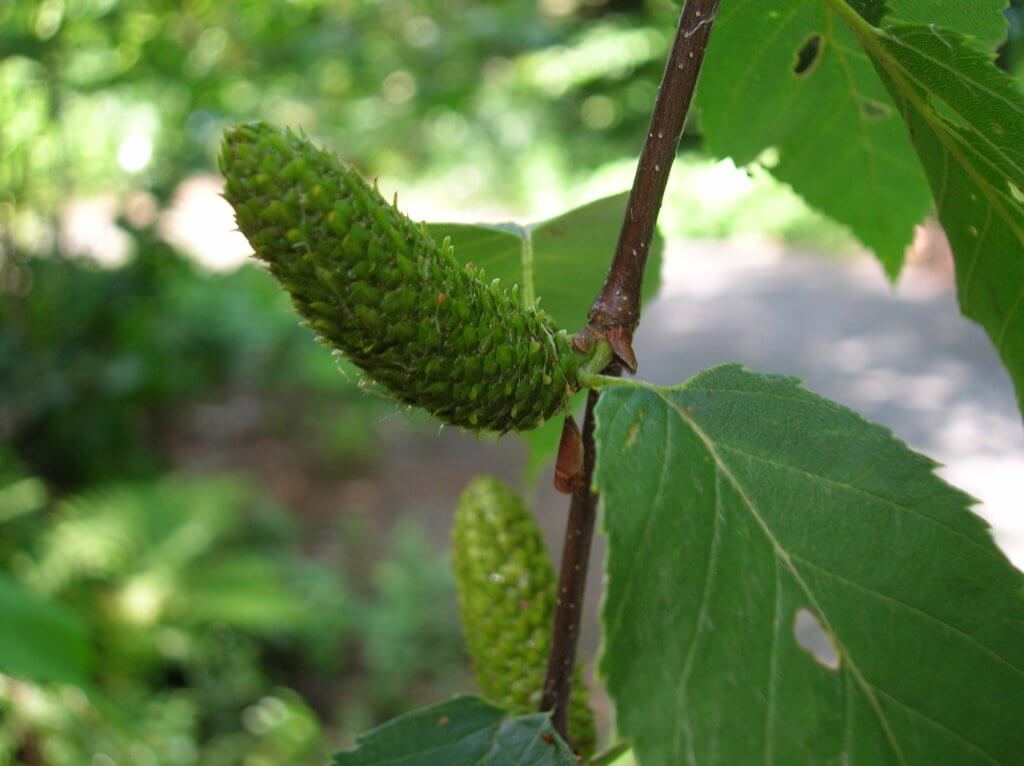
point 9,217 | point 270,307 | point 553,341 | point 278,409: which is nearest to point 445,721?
point 553,341

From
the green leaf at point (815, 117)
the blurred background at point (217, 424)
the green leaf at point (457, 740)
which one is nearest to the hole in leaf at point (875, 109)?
the green leaf at point (815, 117)

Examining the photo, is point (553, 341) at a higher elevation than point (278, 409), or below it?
below

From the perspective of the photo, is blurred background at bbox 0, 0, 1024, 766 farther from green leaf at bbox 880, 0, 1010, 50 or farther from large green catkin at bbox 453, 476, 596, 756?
green leaf at bbox 880, 0, 1010, 50

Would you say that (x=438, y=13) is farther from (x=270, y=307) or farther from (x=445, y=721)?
(x=445, y=721)

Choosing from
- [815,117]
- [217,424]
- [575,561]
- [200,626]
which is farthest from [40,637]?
[217,424]

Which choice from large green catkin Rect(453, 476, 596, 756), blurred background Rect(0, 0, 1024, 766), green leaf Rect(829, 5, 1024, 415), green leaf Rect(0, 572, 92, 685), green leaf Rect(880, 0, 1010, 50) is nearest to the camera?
green leaf Rect(829, 5, 1024, 415)

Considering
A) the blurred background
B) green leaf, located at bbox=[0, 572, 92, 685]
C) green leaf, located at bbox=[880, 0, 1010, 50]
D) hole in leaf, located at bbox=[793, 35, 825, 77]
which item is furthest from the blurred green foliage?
green leaf, located at bbox=[880, 0, 1010, 50]

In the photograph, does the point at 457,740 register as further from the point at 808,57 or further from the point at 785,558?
the point at 808,57
